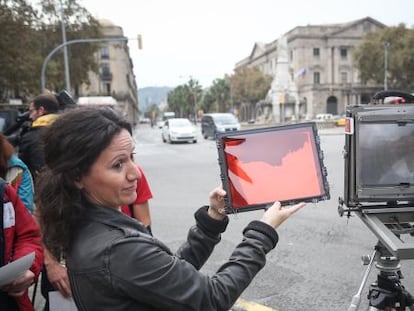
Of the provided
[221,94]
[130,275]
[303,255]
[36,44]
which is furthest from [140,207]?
[221,94]

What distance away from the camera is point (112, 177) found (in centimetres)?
136

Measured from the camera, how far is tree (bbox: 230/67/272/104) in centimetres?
7262

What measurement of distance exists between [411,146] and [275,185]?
0.65 meters

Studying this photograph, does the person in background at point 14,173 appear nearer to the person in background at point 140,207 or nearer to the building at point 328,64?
the person in background at point 140,207

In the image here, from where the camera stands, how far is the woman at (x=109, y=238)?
125cm

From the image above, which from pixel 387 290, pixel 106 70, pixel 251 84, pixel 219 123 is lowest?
pixel 219 123

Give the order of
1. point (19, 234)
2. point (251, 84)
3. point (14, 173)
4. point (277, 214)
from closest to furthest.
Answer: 1. point (277, 214)
2. point (19, 234)
3. point (14, 173)
4. point (251, 84)

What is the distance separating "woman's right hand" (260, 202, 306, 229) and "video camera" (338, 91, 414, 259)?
372mm

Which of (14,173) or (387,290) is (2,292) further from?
(387,290)

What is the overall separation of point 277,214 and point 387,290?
89cm

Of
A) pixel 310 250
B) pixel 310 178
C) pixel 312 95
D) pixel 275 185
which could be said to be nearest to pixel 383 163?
pixel 310 178

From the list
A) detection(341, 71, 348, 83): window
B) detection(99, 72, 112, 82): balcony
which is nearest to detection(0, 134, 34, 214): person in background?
detection(99, 72, 112, 82): balcony

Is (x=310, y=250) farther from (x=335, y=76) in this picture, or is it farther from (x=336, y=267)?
(x=335, y=76)

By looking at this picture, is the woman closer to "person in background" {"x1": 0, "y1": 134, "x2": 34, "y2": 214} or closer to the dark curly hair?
the dark curly hair
